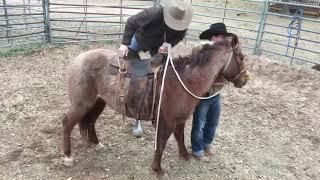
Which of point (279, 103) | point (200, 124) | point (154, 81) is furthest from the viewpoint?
point (279, 103)

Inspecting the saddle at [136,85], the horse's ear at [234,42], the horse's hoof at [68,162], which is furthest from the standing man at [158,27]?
the horse's hoof at [68,162]

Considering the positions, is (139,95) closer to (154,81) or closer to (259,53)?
(154,81)

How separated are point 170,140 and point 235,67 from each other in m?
1.50

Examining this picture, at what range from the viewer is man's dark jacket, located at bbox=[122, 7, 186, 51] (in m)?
3.67

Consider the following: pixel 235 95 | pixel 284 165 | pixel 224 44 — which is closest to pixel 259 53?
pixel 235 95

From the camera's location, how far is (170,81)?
3703 millimetres

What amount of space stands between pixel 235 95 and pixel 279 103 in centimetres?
72

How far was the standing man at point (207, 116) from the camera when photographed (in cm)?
390

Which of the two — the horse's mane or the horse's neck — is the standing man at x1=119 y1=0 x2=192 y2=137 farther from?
the horse's neck

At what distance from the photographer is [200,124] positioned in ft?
13.9

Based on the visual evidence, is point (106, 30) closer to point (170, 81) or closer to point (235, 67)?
point (170, 81)

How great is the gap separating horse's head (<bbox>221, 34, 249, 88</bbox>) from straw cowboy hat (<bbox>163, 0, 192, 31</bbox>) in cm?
52

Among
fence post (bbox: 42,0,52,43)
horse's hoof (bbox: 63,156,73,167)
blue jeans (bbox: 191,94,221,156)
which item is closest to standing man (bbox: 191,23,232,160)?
blue jeans (bbox: 191,94,221,156)

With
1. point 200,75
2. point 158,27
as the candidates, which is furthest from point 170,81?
point 158,27
